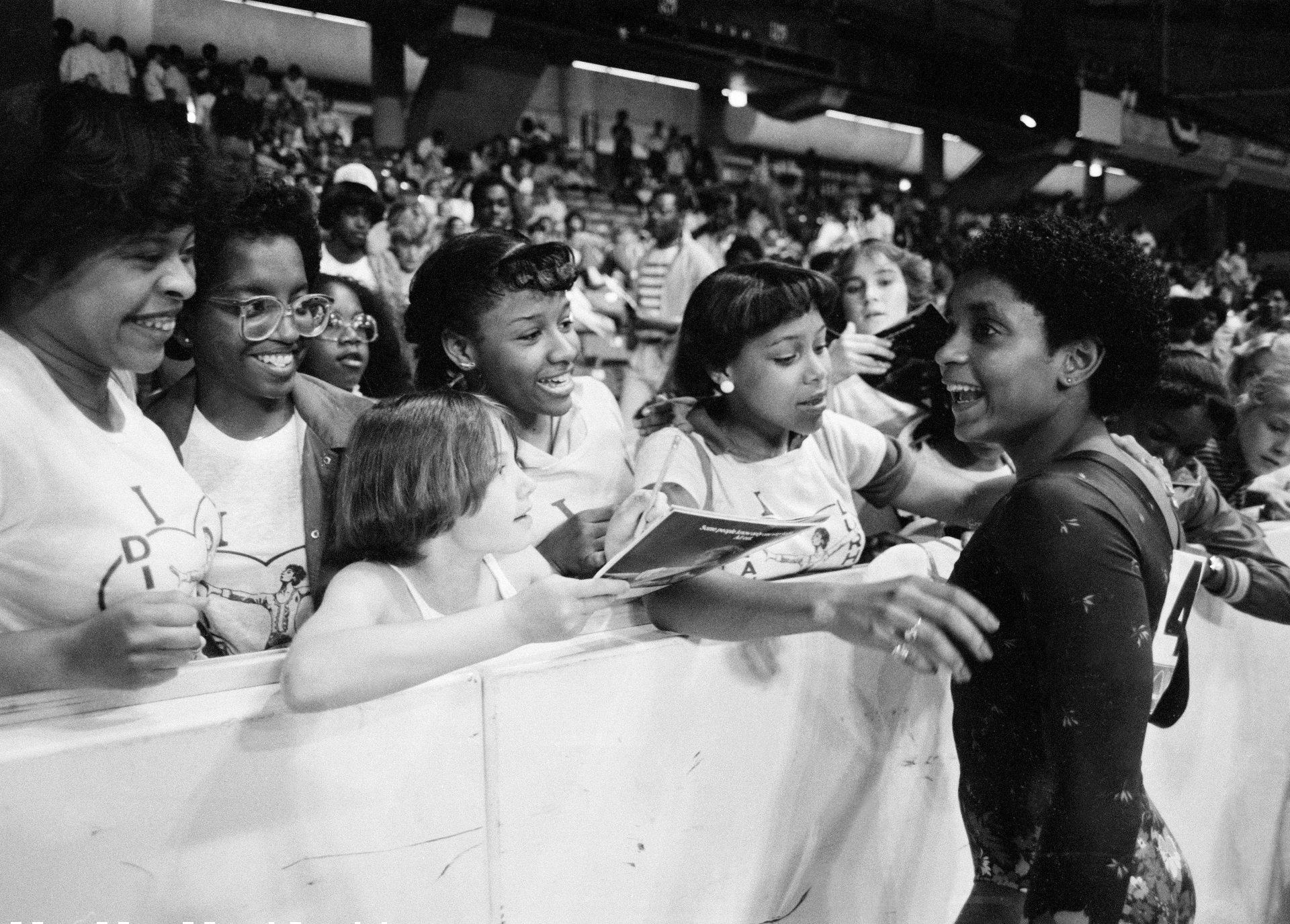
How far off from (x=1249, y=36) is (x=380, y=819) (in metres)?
27.6

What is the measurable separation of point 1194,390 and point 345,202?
10.3 feet

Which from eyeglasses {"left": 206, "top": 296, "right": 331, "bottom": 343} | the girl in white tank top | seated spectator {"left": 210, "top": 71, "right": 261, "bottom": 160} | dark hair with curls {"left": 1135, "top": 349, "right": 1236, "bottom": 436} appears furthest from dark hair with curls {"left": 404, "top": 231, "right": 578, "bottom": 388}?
seated spectator {"left": 210, "top": 71, "right": 261, "bottom": 160}

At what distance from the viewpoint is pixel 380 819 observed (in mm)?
1299

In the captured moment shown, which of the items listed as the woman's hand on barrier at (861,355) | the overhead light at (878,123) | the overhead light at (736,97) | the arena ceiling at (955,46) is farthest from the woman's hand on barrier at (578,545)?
the overhead light at (878,123)

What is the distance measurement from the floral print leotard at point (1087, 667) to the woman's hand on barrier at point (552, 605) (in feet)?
1.61

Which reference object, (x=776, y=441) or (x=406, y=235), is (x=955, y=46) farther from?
(x=776, y=441)

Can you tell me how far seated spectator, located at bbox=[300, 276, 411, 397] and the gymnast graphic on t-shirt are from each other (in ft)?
2.44

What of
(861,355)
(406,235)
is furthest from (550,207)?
(861,355)

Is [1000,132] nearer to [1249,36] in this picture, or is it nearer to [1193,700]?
[1249,36]

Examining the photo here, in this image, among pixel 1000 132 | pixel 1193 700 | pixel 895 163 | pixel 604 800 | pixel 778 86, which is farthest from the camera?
pixel 895 163

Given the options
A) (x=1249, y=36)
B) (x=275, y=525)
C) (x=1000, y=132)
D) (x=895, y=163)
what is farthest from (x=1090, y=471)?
(x=1249, y=36)

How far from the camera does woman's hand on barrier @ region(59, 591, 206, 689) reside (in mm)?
1119

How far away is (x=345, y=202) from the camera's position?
14.3 ft

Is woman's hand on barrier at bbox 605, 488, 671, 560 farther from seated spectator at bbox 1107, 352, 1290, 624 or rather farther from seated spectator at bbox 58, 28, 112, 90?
seated spectator at bbox 58, 28, 112, 90
